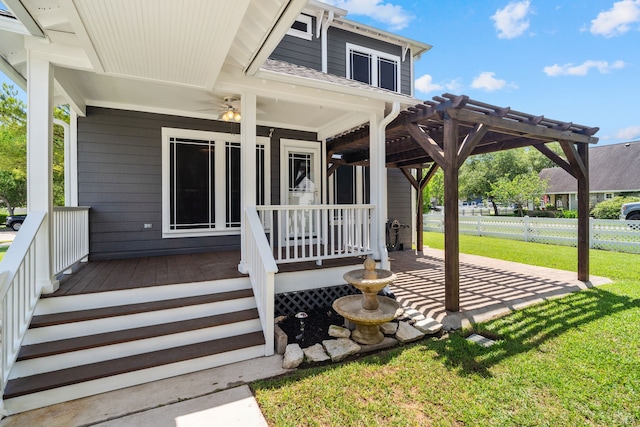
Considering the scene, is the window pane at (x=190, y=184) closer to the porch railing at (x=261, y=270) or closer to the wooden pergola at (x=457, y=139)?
the porch railing at (x=261, y=270)

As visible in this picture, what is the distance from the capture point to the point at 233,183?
18.9 feet

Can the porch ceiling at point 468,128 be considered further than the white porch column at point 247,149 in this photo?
Yes

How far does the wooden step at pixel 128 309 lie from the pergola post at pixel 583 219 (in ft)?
20.6

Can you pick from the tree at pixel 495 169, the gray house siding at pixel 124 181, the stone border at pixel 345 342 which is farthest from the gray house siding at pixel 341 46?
the tree at pixel 495 169

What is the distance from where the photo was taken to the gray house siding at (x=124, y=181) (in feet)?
15.8

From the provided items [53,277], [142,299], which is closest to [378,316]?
[142,299]

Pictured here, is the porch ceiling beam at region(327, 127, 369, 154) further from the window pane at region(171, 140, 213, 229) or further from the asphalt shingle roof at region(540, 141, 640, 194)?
the asphalt shingle roof at region(540, 141, 640, 194)

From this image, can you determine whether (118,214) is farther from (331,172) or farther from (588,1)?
(588,1)

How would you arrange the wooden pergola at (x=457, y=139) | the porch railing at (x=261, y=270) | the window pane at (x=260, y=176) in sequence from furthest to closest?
the window pane at (x=260, y=176)
the wooden pergola at (x=457, y=139)
the porch railing at (x=261, y=270)

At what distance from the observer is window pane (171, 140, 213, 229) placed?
5.35 metres

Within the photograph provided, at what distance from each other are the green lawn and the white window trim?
3.59m

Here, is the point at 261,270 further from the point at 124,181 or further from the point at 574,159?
the point at 574,159

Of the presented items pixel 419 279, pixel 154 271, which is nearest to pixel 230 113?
pixel 154 271

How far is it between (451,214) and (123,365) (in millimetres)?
4231
